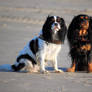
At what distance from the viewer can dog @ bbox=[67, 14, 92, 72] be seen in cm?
748

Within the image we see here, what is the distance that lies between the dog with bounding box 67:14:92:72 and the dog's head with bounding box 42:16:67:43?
0.97 feet

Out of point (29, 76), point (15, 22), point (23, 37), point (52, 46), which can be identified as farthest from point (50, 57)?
point (15, 22)

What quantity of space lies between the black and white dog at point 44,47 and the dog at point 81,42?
0.27 metres

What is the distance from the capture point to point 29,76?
7074 millimetres

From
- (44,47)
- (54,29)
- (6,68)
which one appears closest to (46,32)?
(54,29)

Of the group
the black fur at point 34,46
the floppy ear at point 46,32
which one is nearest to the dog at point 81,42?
the floppy ear at point 46,32

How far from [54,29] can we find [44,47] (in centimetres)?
44

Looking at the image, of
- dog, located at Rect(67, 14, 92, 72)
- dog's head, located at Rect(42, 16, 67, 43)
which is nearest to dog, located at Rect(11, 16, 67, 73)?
dog's head, located at Rect(42, 16, 67, 43)

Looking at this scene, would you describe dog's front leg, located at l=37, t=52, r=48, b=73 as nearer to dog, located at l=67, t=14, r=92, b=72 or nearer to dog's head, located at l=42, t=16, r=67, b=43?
dog's head, located at l=42, t=16, r=67, b=43

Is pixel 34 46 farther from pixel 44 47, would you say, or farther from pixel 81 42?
pixel 81 42

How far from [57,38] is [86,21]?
28.0 inches

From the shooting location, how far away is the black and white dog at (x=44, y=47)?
731cm

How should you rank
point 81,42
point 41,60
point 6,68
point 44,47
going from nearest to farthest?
point 44,47 < point 41,60 < point 81,42 < point 6,68

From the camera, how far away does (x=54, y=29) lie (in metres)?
7.32
